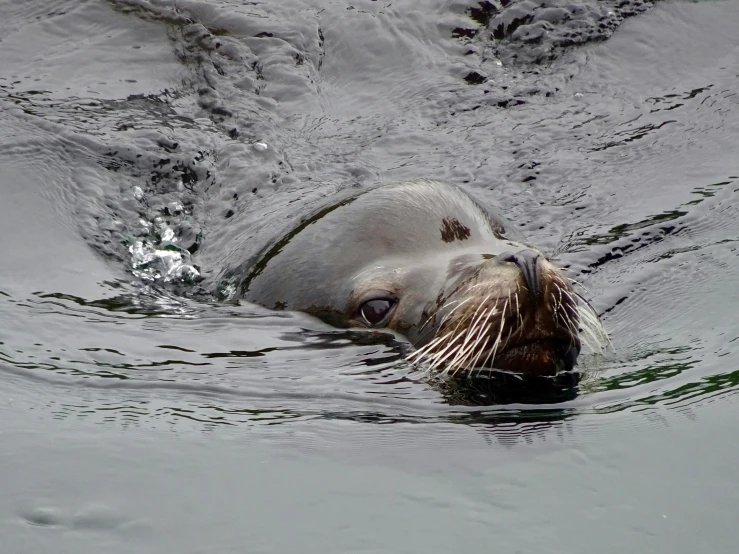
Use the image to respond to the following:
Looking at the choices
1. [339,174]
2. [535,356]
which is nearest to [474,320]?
[535,356]

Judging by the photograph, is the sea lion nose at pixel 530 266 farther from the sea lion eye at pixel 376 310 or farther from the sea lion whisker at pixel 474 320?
the sea lion eye at pixel 376 310

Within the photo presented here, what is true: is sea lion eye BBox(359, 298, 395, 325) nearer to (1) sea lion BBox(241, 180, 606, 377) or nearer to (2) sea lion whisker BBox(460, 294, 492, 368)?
(1) sea lion BBox(241, 180, 606, 377)

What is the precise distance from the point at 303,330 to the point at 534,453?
164 cm

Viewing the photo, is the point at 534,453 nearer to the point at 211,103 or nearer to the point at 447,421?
the point at 447,421

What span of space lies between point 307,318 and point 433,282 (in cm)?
67

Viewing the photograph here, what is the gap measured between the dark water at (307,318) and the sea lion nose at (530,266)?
453 millimetres

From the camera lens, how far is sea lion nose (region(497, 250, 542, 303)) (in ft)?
14.0

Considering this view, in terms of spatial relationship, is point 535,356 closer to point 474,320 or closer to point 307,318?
point 474,320

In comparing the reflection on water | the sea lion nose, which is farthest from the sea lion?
the reflection on water

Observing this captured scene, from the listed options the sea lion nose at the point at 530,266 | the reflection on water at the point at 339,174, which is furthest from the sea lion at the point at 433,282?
the reflection on water at the point at 339,174

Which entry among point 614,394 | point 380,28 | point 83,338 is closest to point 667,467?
point 614,394

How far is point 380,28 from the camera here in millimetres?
8328

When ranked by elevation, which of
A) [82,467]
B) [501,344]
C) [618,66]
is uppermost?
[618,66]

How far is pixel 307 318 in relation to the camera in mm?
5266
